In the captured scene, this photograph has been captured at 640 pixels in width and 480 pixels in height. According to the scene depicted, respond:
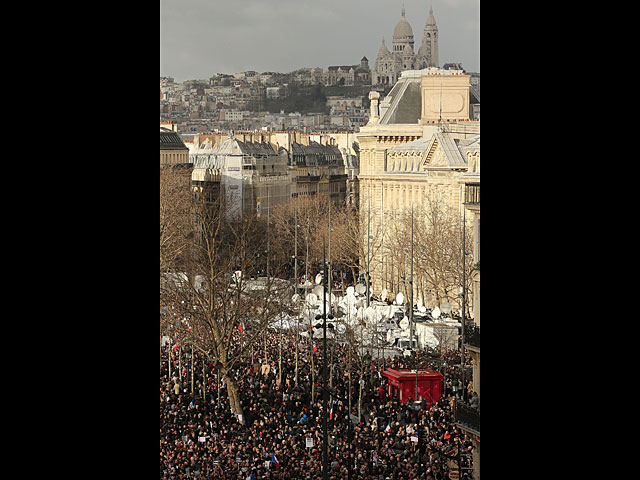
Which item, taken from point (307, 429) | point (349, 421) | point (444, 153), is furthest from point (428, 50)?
point (349, 421)

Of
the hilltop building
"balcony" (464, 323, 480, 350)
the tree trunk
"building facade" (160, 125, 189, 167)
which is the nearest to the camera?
"balcony" (464, 323, 480, 350)

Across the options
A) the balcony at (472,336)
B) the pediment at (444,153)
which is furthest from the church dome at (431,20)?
the balcony at (472,336)

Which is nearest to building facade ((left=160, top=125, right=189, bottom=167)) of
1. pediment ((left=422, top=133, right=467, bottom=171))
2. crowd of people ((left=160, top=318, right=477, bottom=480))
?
pediment ((left=422, top=133, right=467, bottom=171))

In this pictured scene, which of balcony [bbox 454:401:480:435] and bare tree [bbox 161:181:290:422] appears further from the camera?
bare tree [bbox 161:181:290:422]

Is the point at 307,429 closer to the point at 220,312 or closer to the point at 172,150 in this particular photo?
the point at 220,312

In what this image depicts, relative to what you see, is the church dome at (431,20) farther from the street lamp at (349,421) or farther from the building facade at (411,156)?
the street lamp at (349,421)

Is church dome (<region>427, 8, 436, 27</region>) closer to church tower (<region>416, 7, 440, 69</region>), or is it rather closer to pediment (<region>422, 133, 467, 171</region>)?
church tower (<region>416, 7, 440, 69</region>)
